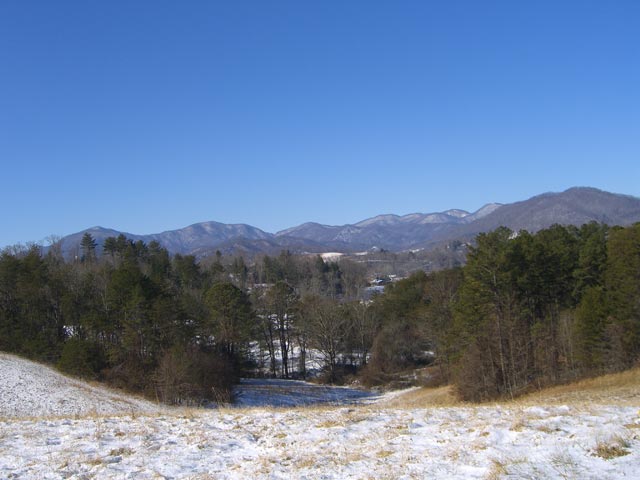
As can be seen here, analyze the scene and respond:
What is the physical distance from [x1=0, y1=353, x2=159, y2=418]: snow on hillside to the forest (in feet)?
15.1

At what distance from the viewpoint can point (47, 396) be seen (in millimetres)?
27812

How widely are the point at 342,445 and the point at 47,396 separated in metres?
25.1

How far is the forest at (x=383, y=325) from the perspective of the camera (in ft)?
111

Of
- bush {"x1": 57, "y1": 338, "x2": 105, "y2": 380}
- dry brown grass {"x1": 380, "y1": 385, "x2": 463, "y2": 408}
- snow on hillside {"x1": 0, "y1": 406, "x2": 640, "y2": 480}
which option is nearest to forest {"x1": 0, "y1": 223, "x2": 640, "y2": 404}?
bush {"x1": 57, "y1": 338, "x2": 105, "y2": 380}

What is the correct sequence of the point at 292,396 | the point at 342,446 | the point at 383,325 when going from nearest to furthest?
the point at 342,446
the point at 292,396
the point at 383,325

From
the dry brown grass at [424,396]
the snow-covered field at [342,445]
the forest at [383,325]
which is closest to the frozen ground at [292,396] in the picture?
the forest at [383,325]

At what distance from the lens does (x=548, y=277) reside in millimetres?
40375

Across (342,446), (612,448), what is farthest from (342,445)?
(612,448)

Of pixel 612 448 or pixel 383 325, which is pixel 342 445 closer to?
pixel 612 448

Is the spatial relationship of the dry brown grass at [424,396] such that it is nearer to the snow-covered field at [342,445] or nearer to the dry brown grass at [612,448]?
the snow-covered field at [342,445]

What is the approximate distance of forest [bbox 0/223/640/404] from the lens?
33.7 m

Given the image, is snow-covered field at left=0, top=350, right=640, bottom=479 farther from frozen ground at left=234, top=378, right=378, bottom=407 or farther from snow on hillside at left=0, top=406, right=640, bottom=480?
frozen ground at left=234, top=378, right=378, bottom=407

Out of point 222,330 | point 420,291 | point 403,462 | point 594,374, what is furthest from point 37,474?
point 420,291

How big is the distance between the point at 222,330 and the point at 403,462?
47301mm
